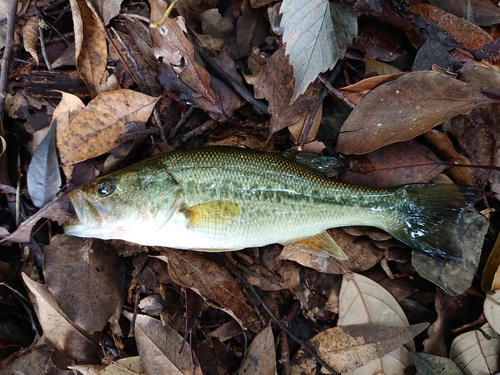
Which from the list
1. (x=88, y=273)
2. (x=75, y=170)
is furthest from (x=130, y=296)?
(x=75, y=170)

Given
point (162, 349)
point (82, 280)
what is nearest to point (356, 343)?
point (162, 349)

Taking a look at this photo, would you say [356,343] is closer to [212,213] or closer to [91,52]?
[212,213]

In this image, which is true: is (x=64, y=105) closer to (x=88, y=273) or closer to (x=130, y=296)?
(x=88, y=273)

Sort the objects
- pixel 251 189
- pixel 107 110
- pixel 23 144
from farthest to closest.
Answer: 1. pixel 23 144
2. pixel 107 110
3. pixel 251 189

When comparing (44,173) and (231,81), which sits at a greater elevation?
(231,81)

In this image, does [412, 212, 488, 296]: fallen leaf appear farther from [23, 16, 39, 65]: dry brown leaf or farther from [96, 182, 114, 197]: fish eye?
[23, 16, 39, 65]: dry brown leaf

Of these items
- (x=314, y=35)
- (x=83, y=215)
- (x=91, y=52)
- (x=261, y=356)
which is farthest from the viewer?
(x=91, y=52)

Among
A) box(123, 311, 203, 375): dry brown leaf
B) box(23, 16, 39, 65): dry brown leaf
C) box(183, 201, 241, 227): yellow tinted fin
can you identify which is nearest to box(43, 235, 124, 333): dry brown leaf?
box(123, 311, 203, 375): dry brown leaf
